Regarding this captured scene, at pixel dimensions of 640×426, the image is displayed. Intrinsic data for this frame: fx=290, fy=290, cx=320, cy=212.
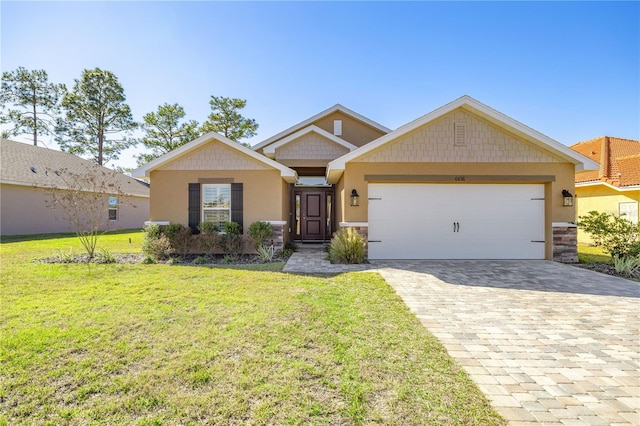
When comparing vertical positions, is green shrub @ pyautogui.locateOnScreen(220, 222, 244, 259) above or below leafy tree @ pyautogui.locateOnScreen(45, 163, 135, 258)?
below

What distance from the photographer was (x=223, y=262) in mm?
8898

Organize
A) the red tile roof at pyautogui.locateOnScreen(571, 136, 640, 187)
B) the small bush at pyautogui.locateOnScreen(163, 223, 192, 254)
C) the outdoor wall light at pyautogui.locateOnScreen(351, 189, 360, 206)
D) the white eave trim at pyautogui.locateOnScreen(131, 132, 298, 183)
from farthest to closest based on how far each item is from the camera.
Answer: the red tile roof at pyautogui.locateOnScreen(571, 136, 640, 187), the white eave trim at pyautogui.locateOnScreen(131, 132, 298, 183), the small bush at pyautogui.locateOnScreen(163, 223, 192, 254), the outdoor wall light at pyautogui.locateOnScreen(351, 189, 360, 206)

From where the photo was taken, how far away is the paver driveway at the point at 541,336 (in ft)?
8.18

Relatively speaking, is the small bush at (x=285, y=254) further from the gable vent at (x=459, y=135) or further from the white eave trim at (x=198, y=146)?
the gable vent at (x=459, y=135)

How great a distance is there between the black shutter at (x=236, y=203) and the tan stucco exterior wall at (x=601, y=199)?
14245 mm

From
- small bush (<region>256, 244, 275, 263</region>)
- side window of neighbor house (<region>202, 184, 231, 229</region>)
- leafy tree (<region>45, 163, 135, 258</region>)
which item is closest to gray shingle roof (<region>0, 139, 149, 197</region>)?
leafy tree (<region>45, 163, 135, 258</region>)

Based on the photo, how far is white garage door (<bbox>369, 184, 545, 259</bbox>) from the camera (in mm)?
9250

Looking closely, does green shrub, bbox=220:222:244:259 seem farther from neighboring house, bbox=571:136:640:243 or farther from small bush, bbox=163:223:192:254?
neighboring house, bbox=571:136:640:243

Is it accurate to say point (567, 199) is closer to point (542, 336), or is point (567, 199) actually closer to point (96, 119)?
point (542, 336)

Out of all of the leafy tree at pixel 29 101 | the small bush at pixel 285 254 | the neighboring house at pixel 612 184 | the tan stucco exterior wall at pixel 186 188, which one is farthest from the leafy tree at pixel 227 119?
the neighboring house at pixel 612 184

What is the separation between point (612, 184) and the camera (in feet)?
41.1

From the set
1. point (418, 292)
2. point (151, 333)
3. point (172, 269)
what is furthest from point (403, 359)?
point (172, 269)

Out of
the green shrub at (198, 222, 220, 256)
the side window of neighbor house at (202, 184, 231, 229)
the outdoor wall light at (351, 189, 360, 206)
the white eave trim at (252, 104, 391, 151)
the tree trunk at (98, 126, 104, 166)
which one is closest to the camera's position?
the outdoor wall light at (351, 189, 360, 206)

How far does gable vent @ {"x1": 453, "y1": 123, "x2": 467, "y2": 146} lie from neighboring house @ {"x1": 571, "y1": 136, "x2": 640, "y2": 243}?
7.20 m
